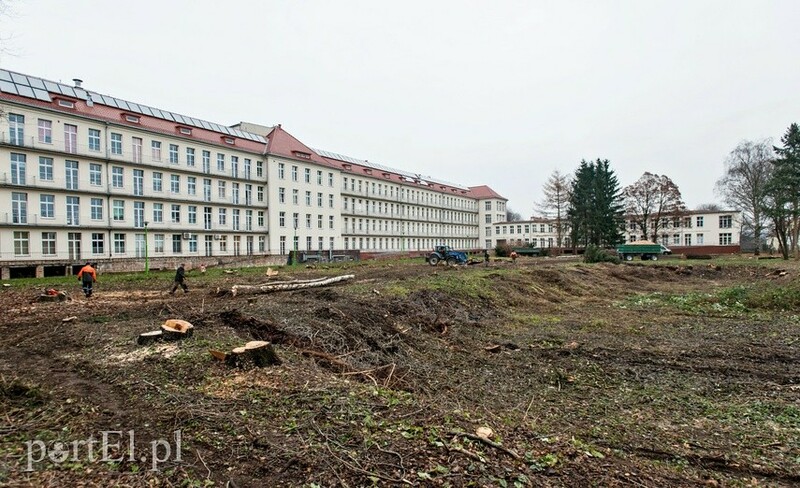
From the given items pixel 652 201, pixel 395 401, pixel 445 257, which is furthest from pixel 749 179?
pixel 395 401

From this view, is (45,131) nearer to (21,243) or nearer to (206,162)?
(21,243)

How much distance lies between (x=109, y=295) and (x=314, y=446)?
17.1m

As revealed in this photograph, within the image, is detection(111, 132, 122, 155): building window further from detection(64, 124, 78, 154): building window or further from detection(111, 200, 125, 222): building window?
detection(111, 200, 125, 222): building window

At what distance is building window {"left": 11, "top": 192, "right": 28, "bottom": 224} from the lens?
31750 mm

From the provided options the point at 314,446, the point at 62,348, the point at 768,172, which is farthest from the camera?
the point at 768,172

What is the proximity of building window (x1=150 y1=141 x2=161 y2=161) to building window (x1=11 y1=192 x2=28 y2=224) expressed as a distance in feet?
33.9

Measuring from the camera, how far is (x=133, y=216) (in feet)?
127

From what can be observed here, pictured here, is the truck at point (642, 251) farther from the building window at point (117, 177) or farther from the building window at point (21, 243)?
the building window at point (21, 243)

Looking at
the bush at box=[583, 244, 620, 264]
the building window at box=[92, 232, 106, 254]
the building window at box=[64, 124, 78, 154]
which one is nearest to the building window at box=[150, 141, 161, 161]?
the building window at box=[64, 124, 78, 154]

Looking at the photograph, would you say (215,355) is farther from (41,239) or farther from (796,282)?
(41,239)

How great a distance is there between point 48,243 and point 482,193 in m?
78.1

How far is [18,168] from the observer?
1264 inches

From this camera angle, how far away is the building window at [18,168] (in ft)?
104

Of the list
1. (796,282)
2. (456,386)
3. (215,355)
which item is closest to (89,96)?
(215,355)
